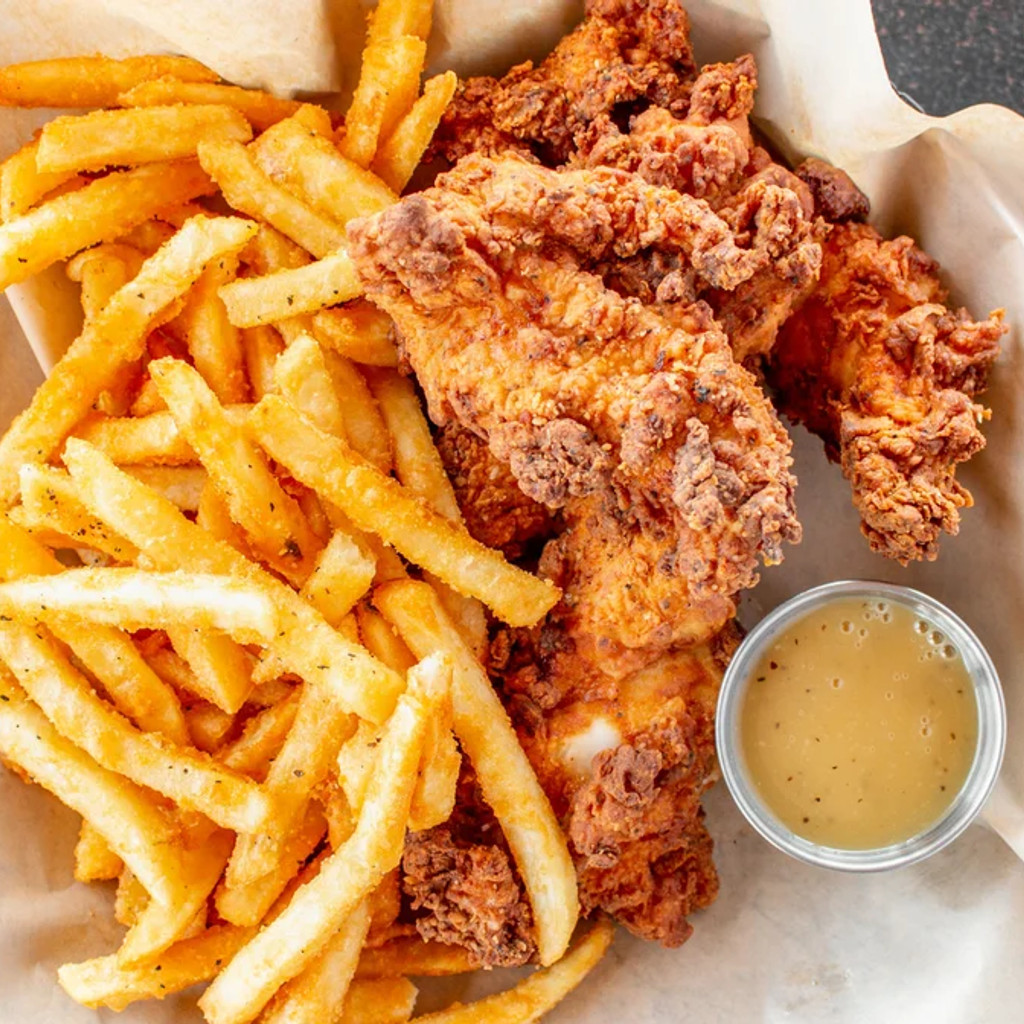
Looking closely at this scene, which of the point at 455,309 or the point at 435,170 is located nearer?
the point at 455,309

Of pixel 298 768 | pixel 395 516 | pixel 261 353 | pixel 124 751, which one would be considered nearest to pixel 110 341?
pixel 261 353

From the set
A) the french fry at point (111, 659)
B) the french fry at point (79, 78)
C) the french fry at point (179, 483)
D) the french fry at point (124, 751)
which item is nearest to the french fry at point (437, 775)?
the french fry at point (124, 751)

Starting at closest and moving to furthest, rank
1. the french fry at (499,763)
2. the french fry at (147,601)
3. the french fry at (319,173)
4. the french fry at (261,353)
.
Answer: the french fry at (147,601)
the french fry at (499,763)
the french fry at (319,173)
the french fry at (261,353)

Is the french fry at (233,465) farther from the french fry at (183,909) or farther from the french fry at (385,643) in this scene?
the french fry at (183,909)

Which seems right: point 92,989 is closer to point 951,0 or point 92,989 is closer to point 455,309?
point 455,309

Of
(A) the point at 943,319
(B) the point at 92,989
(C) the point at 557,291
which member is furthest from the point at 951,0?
(B) the point at 92,989
